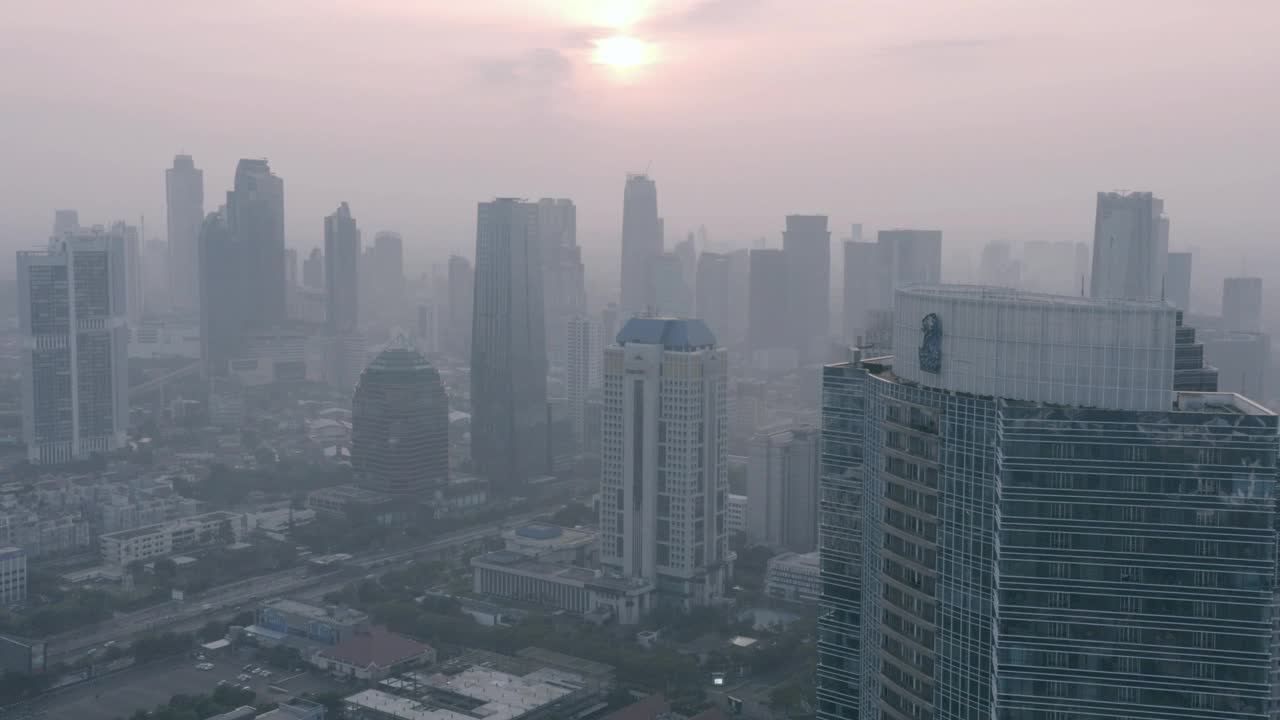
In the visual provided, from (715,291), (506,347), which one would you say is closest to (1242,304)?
(506,347)

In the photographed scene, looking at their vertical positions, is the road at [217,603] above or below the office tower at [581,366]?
below

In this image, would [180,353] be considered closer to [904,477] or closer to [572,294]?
[572,294]

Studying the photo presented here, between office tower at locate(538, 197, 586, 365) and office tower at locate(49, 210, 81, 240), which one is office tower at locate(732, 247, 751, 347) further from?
office tower at locate(49, 210, 81, 240)

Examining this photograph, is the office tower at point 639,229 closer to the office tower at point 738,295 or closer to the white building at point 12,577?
the office tower at point 738,295

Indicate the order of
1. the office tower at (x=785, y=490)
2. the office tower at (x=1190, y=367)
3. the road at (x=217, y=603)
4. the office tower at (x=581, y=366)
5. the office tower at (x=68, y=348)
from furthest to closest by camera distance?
1. the office tower at (x=581, y=366)
2. the office tower at (x=68, y=348)
3. the office tower at (x=785, y=490)
4. the road at (x=217, y=603)
5. the office tower at (x=1190, y=367)

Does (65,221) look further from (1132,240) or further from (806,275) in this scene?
(1132,240)

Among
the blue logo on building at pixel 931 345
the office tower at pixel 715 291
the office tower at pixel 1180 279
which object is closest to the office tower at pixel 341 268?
the office tower at pixel 715 291

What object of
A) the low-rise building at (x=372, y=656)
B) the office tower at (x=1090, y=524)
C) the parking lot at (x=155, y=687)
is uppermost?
the office tower at (x=1090, y=524)

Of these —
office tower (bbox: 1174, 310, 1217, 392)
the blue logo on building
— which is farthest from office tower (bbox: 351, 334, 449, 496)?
the blue logo on building
